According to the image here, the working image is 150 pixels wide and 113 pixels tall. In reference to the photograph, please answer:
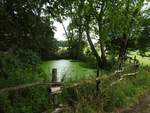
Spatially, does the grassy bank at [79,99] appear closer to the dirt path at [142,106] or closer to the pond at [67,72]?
the dirt path at [142,106]

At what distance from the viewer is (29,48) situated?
748 cm

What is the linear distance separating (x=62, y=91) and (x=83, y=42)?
15.6 m

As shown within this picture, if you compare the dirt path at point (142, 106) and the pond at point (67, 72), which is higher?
the pond at point (67, 72)

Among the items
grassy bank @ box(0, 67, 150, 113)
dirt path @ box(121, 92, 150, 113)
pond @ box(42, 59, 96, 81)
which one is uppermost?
pond @ box(42, 59, 96, 81)

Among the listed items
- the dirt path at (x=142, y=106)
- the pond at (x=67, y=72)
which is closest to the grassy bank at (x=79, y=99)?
the dirt path at (x=142, y=106)

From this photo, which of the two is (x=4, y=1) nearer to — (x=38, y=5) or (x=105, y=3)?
(x=38, y=5)

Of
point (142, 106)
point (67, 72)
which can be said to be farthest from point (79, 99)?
point (142, 106)

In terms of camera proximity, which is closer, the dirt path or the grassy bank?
the grassy bank

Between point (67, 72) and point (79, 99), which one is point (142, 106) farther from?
point (79, 99)

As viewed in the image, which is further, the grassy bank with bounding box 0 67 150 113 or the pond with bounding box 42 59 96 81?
the pond with bounding box 42 59 96 81

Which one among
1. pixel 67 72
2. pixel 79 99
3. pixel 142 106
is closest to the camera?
pixel 79 99

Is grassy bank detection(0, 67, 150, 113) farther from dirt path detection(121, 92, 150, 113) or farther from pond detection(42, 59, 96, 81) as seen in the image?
pond detection(42, 59, 96, 81)

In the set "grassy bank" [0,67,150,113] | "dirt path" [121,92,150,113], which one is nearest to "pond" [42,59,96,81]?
"grassy bank" [0,67,150,113]

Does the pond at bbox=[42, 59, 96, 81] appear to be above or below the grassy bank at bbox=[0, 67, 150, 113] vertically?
above
